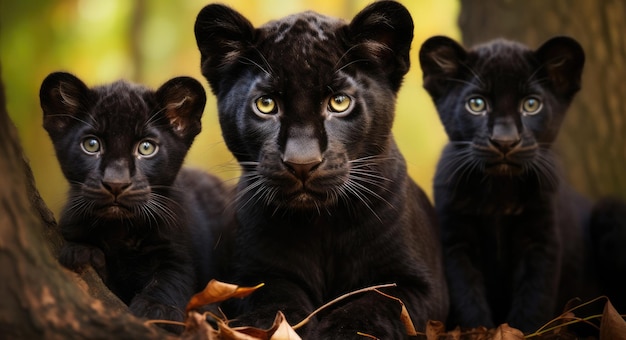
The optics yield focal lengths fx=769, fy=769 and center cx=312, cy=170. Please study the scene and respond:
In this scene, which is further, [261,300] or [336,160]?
[261,300]

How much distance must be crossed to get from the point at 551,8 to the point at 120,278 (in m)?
3.77

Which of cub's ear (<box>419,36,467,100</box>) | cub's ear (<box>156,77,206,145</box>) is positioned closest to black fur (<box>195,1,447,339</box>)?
cub's ear (<box>156,77,206,145</box>)

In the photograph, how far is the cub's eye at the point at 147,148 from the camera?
3704mm

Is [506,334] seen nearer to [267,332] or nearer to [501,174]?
[501,174]

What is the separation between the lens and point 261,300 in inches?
138

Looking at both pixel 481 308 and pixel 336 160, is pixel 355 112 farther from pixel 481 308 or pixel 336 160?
pixel 481 308

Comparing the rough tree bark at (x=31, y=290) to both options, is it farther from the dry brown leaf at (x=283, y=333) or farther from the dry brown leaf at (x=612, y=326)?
the dry brown leaf at (x=612, y=326)

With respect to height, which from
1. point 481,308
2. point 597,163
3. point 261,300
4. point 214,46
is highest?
point 214,46

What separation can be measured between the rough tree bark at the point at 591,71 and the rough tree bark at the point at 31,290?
4.07m

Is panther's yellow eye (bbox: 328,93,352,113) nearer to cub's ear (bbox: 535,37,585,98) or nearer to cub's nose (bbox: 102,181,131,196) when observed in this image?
cub's nose (bbox: 102,181,131,196)

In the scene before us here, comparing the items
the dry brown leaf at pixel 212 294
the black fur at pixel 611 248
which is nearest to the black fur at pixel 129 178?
the dry brown leaf at pixel 212 294

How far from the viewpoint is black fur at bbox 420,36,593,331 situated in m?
4.29

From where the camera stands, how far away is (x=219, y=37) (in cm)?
363

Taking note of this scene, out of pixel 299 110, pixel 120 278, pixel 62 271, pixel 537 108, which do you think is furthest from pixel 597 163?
pixel 62 271
